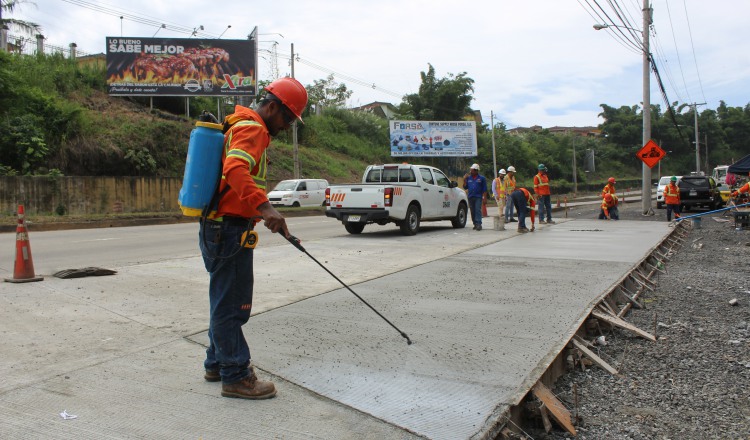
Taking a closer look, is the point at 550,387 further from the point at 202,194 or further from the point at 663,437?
the point at 202,194

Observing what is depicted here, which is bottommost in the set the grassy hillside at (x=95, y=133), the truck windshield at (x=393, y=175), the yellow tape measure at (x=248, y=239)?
the yellow tape measure at (x=248, y=239)

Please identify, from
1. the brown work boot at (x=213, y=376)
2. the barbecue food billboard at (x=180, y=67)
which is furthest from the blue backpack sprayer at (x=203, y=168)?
the barbecue food billboard at (x=180, y=67)

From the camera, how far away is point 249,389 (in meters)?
3.53

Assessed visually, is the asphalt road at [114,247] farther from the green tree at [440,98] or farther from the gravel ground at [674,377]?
the green tree at [440,98]

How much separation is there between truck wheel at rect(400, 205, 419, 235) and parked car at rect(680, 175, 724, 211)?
16.1 metres

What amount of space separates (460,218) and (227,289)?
1387 cm

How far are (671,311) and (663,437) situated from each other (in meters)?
3.56

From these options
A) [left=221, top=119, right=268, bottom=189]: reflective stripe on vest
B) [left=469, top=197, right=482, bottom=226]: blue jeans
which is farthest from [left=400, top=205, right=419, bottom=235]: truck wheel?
[left=221, top=119, right=268, bottom=189]: reflective stripe on vest

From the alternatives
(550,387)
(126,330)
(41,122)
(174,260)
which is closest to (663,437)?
(550,387)

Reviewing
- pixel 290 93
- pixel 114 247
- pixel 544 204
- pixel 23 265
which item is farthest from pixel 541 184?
pixel 290 93

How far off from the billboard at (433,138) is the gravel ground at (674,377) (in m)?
40.8

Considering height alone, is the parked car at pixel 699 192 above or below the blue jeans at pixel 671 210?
above

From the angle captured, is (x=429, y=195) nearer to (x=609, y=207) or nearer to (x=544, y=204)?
(x=544, y=204)

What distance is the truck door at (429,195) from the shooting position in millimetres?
15125
